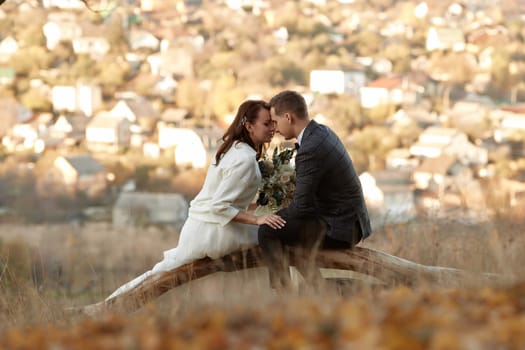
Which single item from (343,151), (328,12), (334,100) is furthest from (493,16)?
(343,151)

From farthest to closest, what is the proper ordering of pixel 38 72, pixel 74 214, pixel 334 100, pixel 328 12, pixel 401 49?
pixel 328 12 → pixel 401 49 → pixel 38 72 → pixel 334 100 → pixel 74 214

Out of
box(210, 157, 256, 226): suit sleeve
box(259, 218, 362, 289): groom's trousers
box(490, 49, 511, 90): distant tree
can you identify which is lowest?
box(259, 218, 362, 289): groom's trousers

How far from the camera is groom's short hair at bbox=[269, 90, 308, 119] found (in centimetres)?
381

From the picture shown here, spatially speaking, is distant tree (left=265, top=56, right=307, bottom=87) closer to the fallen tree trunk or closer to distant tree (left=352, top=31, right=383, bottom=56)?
distant tree (left=352, top=31, right=383, bottom=56)

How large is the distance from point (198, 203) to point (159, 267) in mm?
380

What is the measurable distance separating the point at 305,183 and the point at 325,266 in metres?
0.42

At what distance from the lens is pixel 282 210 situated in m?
3.82

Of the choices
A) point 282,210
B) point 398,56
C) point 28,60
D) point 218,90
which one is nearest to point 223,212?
point 282,210

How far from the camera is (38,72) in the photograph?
1957 inches

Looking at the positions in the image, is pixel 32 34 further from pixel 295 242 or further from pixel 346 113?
pixel 295 242

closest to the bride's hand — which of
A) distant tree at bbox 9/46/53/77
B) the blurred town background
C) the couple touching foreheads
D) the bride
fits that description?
the couple touching foreheads

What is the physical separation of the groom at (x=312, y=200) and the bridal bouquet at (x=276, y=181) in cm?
26

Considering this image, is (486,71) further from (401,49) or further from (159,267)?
(159,267)

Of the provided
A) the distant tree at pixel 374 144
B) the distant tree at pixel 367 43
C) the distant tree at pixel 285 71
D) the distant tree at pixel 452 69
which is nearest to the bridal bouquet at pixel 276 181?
the distant tree at pixel 374 144
